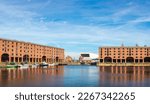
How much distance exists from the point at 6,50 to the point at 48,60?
161 feet

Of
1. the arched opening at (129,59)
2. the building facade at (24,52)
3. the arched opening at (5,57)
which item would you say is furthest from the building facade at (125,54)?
the arched opening at (5,57)

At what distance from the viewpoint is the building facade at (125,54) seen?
163 metres

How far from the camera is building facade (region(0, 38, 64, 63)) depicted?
12481 centimetres

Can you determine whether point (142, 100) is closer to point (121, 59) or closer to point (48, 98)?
point (48, 98)

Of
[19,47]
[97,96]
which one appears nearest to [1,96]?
[97,96]

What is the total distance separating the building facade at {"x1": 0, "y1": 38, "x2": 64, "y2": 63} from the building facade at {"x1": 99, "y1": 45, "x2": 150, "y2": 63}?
3103cm

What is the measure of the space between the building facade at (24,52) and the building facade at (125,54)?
31.0m

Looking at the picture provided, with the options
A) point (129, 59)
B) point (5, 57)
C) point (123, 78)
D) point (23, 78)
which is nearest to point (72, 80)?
point (23, 78)

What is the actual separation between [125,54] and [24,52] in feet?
192

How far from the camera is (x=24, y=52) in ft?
456

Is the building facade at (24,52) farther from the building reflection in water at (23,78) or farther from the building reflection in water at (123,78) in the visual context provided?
the building reflection in water at (123,78)

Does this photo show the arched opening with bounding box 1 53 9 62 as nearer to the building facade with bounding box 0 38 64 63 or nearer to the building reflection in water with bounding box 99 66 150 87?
the building facade with bounding box 0 38 64 63

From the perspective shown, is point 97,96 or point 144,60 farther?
point 144,60

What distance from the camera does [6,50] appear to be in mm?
124500
